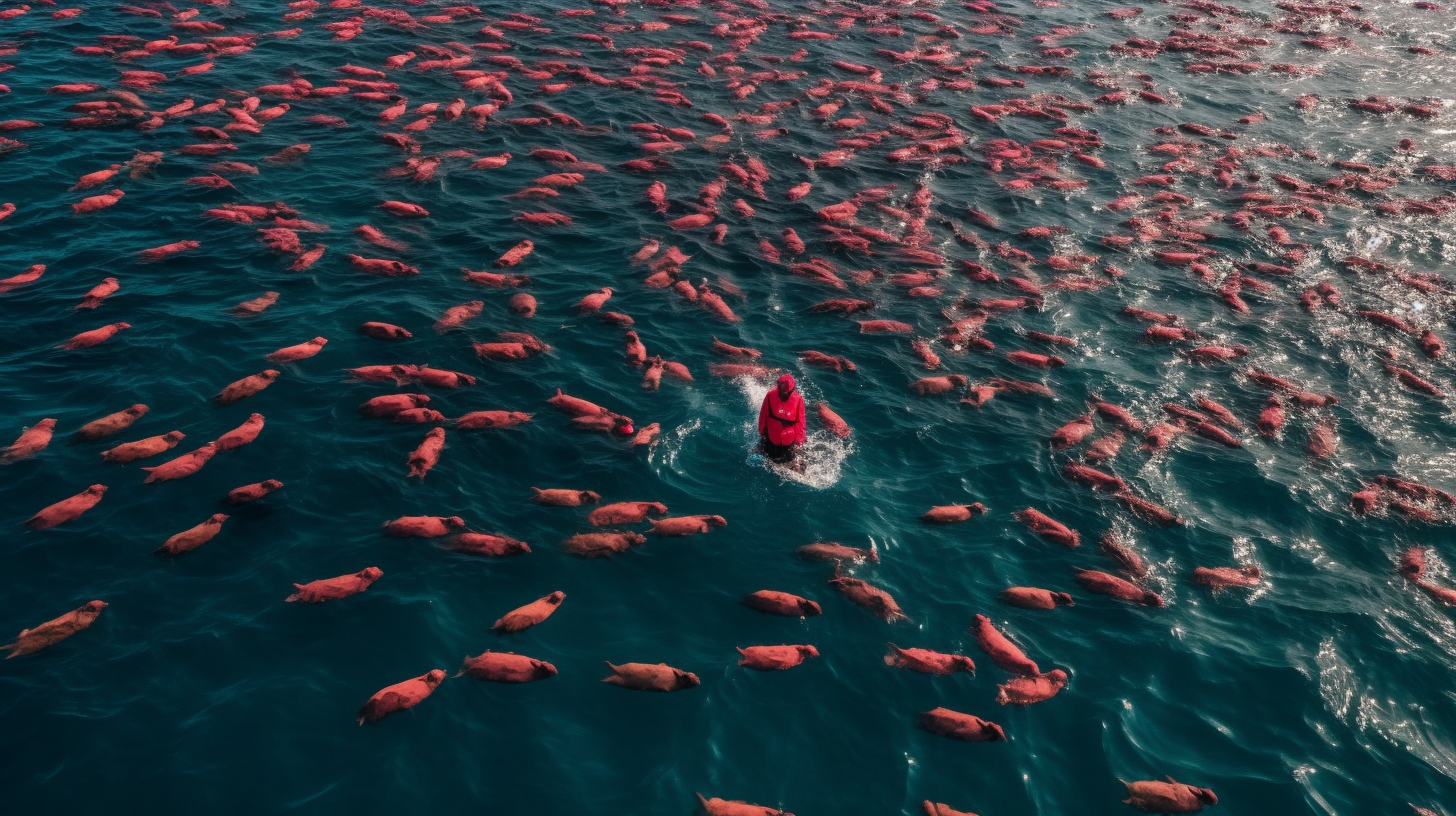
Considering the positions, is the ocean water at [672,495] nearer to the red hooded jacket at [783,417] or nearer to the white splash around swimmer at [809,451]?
the white splash around swimmer at [809,451]

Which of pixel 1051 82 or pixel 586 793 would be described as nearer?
pixel 586 793

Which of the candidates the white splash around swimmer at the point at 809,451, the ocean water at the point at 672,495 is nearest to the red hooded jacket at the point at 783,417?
the white splash around swimmer at the point at 809,451

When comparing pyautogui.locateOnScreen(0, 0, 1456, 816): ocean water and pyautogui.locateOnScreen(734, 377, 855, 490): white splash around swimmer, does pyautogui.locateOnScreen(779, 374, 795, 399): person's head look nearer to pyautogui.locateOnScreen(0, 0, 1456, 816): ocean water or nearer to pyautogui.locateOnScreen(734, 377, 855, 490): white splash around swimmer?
pyautogui.locateOnScreen(734, 377, 855, 490): white splash around swimmer

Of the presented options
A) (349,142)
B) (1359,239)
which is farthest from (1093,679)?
(349,142)

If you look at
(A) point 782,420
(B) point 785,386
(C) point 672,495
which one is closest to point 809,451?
(A) point 782,420

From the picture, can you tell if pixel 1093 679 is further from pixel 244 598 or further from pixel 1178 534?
pixel 244 598

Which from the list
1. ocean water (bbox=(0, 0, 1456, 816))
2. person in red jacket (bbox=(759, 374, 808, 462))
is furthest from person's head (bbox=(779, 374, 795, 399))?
ocean water (bbox=(0, 0, 1456, 816))
